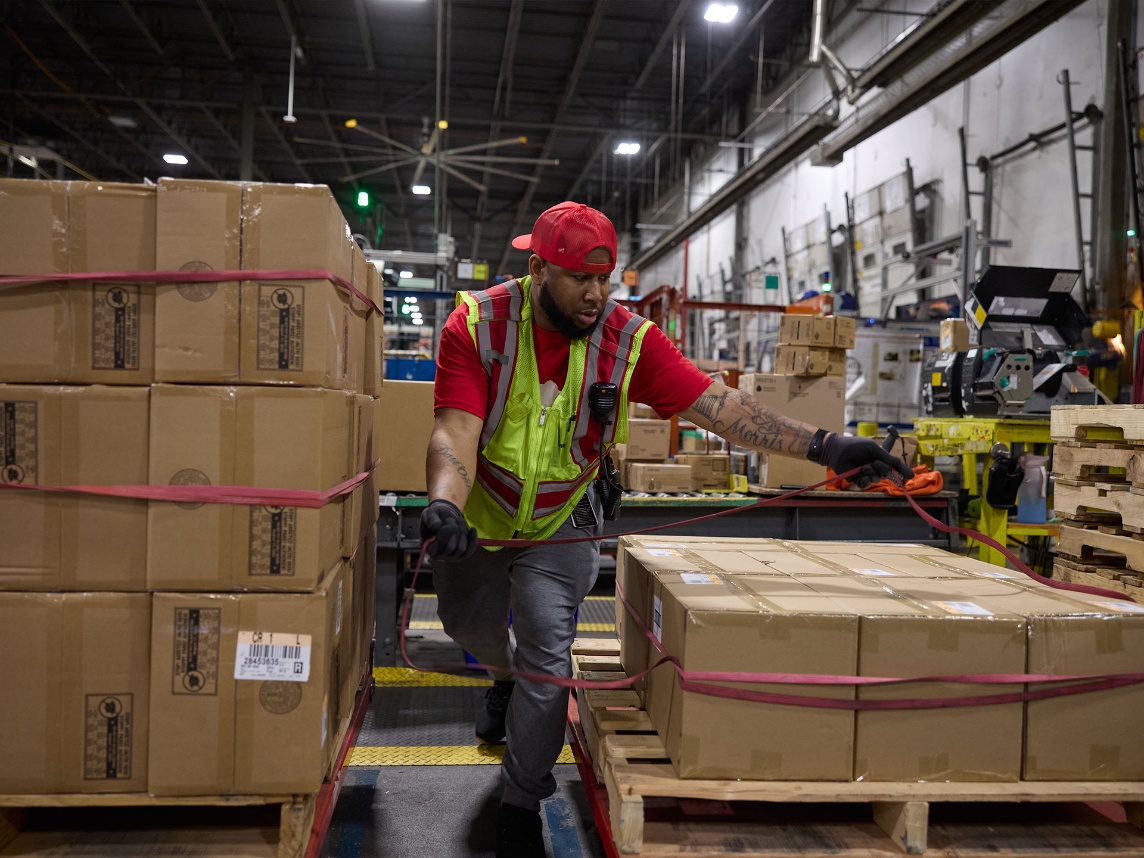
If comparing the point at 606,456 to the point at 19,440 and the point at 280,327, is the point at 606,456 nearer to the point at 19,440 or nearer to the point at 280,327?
the point at 280,327

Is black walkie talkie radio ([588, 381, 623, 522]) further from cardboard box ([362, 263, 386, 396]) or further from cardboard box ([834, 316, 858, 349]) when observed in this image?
cardboard box ([834, 316, 858, 349])

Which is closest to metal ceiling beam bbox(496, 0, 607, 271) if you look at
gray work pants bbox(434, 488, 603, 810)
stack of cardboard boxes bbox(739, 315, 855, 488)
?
stack of cardboard boxes bbox(739, 315, 855, 488)

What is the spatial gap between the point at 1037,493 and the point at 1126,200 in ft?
11.5

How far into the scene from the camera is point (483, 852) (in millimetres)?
2725

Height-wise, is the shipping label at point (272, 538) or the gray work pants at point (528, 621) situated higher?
the shipping label at point (272, 538)

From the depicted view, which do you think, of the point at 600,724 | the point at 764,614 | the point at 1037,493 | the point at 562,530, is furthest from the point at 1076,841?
the point at 1037,493

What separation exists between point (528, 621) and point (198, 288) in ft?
4.52

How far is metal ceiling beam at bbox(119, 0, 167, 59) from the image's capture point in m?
12.2

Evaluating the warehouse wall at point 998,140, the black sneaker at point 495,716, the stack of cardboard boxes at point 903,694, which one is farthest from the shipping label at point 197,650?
the warehouse wall at point 998,140

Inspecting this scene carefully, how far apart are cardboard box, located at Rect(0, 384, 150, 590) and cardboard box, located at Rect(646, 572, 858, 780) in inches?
59.5

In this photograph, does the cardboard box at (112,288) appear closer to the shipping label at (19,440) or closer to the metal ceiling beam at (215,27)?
the shipping label at (19,440)

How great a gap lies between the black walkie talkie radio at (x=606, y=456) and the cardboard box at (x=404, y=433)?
1.78 meters

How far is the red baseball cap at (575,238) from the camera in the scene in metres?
2.61

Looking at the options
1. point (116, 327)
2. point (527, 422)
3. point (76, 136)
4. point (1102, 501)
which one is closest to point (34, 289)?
point (116, 327)
